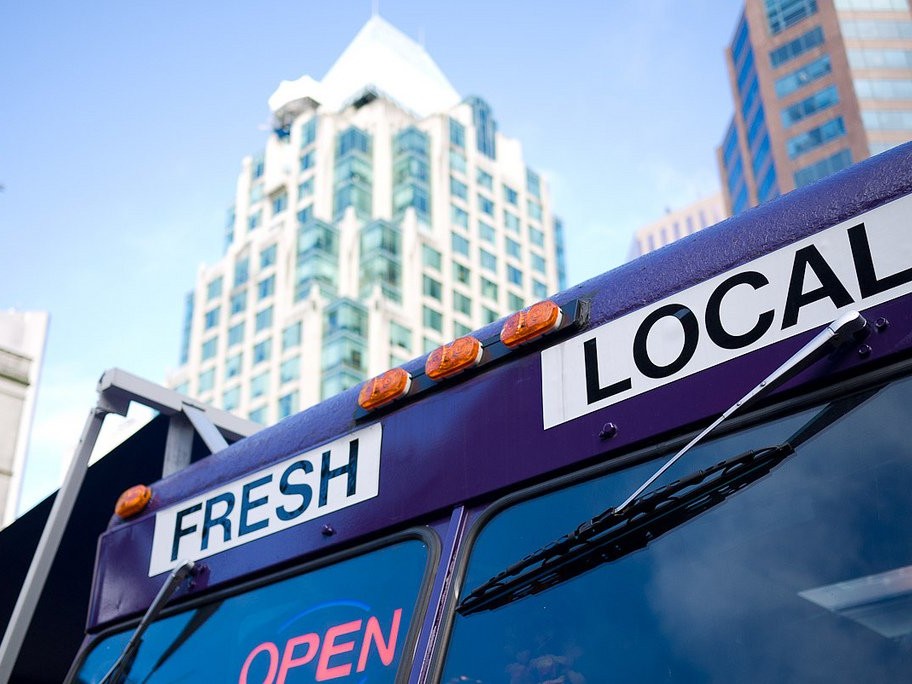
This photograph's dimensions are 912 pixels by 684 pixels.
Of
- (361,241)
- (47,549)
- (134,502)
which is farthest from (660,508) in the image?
(361,241)

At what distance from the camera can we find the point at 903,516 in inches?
80.6

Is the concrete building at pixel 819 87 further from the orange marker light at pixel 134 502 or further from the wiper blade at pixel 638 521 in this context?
the wiper blade at pixel 638 521

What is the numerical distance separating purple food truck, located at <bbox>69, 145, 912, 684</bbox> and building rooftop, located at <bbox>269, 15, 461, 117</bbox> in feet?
219

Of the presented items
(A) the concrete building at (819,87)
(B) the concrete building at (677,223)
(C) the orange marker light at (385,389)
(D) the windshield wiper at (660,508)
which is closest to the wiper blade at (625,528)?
(D) the windshield wiper at (660,508)

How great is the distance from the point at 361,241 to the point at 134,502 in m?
57.8

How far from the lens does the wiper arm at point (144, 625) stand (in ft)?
11.3

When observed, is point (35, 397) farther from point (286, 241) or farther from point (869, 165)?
point (869, 165)

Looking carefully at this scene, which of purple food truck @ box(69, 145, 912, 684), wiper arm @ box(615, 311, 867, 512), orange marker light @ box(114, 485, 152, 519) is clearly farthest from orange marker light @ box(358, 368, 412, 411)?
orange marker light @ box(114, 485, 152, 519)

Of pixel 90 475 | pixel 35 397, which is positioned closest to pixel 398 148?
pixel 35 397

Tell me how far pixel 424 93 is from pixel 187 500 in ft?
236

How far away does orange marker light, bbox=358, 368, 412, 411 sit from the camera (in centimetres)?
319

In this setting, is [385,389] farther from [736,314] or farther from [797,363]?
[797,363]

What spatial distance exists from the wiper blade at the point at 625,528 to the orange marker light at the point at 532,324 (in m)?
0.60

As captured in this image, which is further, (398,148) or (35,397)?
(35,397)
